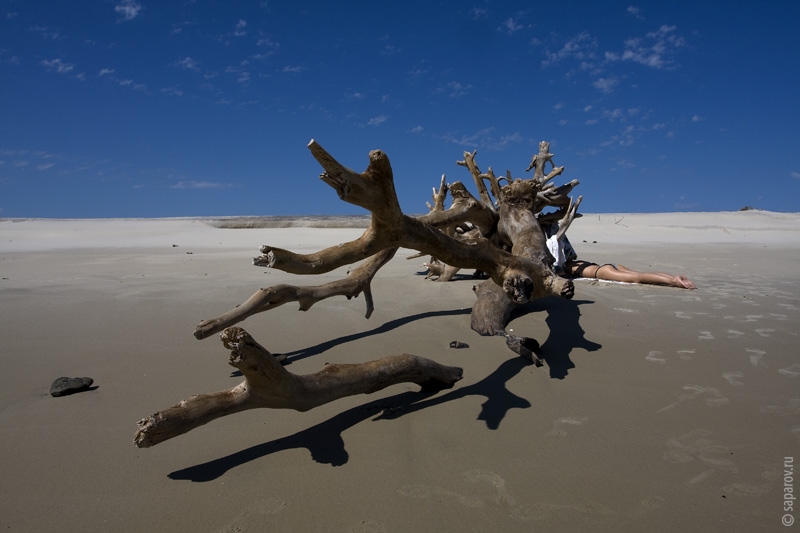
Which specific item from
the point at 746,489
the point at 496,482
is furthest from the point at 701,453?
the point at 496,482

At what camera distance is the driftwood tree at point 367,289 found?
1868mm

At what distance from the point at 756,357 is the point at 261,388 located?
10.9 ft

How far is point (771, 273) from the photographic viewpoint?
7246 millimetres

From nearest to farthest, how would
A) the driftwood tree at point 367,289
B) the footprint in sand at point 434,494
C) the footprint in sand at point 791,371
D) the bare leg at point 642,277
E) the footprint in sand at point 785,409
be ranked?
the footprint in sand at point 434,494
the driftwood tree at point 367,289
the footprint in sand at point 785,409
the footprint in sand at point 791,371
the bare leg at point 642,277

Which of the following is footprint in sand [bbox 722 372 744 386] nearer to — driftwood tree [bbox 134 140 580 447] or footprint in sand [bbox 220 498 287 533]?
driftwood tree [bbox 134 140 580 447]

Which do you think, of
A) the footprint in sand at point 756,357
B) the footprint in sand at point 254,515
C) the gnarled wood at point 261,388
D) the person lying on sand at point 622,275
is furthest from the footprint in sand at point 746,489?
the person lying on sand at point 622,275

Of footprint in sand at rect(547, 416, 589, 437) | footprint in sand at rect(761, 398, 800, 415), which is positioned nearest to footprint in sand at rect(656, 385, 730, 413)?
footprint in sand at rect(761, 398, 800, 415)

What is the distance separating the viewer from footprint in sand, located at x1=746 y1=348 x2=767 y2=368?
3068 millimetres

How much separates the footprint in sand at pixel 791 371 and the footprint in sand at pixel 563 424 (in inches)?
62.3

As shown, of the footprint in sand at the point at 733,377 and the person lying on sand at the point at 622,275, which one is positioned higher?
the person lying on sand at the point at 622,275

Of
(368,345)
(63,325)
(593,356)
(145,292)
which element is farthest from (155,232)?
(593,356)

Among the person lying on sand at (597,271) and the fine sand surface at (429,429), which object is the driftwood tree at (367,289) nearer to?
the fine sand surface at (429,429)

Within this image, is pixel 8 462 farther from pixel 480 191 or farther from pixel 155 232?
pixel 155 232

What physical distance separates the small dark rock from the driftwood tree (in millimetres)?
710
